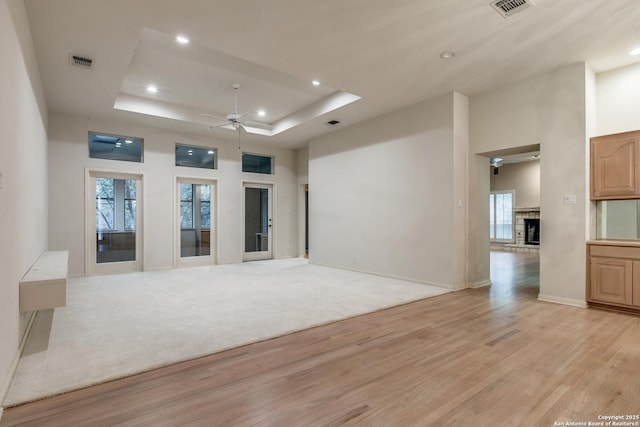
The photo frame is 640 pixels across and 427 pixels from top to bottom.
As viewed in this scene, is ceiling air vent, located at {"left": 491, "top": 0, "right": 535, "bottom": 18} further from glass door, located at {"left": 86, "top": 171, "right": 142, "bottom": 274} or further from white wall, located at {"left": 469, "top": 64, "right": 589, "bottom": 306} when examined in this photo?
glass door, located at {"left": 86, "top": 171, "right": 142, "bottom": 274}

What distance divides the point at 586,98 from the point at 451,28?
7.03 ft

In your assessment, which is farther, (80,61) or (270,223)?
(270,223)

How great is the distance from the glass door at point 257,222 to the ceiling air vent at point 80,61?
4.53 meters

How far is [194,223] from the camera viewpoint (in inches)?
295

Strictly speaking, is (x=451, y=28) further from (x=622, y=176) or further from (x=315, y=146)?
(x=315, y=146)

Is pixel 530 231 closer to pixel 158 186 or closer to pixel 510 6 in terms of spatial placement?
pixel 510 6

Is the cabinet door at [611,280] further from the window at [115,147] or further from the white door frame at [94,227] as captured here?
the window at [115,147]

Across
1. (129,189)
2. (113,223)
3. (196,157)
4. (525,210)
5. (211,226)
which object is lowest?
(211,226)

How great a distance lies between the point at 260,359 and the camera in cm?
252

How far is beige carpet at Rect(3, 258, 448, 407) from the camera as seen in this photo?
2.36 metres

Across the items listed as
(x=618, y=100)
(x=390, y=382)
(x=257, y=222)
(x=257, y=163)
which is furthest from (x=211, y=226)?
(x=618, y=100)

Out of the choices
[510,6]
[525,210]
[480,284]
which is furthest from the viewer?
[525,210]

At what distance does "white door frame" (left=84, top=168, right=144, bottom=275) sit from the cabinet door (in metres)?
7.61

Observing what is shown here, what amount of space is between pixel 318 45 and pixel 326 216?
4.31 metres
